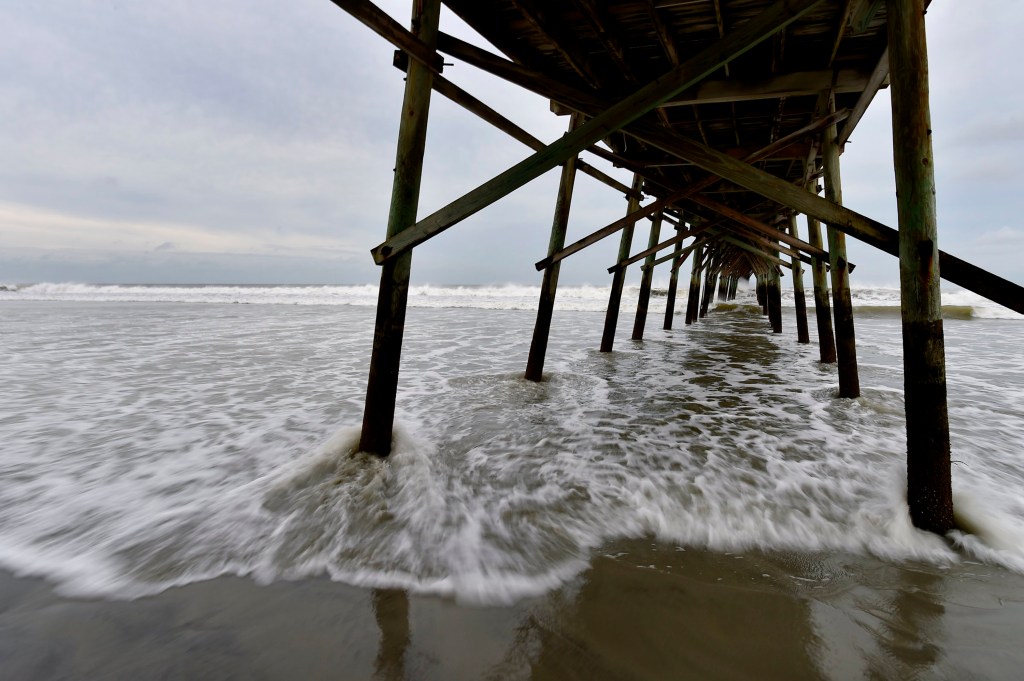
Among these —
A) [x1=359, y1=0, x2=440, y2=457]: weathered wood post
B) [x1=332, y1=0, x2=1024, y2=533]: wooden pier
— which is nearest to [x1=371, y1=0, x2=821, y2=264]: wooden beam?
[x1=332, y1=0, x2=1024, y2=533]: wooden pier

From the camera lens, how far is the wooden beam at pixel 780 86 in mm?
4051

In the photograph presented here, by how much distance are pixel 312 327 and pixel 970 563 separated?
485 inches

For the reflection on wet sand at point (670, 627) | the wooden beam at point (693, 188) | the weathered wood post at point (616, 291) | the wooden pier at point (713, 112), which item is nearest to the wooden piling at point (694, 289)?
the weathered wood post at point (616, 291)

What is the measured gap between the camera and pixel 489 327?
12.4m

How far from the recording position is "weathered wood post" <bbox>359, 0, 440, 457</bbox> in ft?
9.00

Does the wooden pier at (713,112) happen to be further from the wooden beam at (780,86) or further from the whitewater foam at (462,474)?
the whitewater foam at (462,474)

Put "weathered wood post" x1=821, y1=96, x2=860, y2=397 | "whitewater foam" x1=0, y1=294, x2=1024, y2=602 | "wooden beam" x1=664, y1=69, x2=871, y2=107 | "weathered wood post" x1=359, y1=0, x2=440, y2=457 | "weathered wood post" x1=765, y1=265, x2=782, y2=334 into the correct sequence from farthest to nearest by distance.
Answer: "weathered wood post" x1=765, y1=265, x2=782, y2=334 < "weathered wood post" x1=821, y1=96, x2=860, y2=397 < "wooden beam" x1=664, y1=69, x2=871, y2=107 < "weathered wood post" x1=359, y1=0, x2=440, y2=457 < "whitewater foam" x1=0, y1=294, x2=1024, y2=602

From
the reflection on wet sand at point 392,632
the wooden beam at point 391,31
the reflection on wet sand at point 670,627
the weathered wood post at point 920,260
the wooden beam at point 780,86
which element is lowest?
the reflection on wet sand at point 392,632

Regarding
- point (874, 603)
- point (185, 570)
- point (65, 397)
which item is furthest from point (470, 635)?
point (65, 397)

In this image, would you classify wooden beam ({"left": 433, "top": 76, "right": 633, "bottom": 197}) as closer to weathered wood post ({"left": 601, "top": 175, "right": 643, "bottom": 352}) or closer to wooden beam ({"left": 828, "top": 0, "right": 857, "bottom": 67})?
wooden beam ({"left": 828, "top": 0, "right": 857, "bottom": 67})

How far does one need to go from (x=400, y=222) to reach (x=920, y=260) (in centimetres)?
258

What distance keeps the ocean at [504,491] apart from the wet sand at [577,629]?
0.07 feet

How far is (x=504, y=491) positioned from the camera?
2.51 meters

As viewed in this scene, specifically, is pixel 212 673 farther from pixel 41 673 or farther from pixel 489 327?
pixel 489 327
